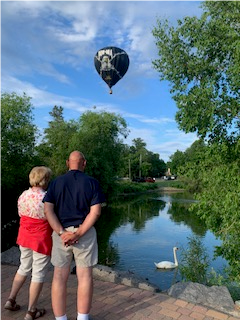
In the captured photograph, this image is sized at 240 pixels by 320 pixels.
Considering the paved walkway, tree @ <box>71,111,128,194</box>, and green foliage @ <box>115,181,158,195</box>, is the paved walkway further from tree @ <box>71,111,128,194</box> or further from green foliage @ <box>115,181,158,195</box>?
green foliage @ <box>115,181,158,195</box>

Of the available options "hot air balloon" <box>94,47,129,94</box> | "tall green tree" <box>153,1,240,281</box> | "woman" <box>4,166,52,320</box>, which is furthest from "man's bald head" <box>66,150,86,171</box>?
"hot air balloon" <box>94,47,129,94</box>

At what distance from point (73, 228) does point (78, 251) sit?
8.1 inches

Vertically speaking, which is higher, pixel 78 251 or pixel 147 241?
pixel 78 251

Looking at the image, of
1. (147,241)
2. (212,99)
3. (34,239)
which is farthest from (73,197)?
(147,241)

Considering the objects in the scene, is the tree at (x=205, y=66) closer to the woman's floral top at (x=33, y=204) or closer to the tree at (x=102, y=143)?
the woman's floral top at (x=33, y=204)

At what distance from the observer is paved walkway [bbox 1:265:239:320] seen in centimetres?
314

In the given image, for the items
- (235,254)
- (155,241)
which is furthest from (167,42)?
(155,241)

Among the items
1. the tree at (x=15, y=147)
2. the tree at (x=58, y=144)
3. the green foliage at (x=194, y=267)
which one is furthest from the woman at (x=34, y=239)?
the tree at (x=58, y=144)

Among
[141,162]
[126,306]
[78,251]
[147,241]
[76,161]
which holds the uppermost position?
[141,162]

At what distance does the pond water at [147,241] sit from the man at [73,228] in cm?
539

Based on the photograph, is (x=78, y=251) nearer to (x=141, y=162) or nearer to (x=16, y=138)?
(x=16, y=138)

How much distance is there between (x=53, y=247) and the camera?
9.43ft

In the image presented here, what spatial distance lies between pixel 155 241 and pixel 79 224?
13133 mm

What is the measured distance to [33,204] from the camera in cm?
307
